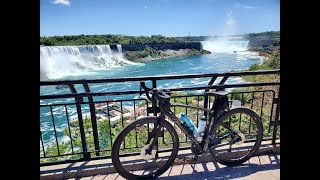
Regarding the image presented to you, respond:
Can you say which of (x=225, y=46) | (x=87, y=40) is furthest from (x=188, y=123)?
(x=225, y=46)

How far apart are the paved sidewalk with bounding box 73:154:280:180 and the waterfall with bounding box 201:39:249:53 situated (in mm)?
81560

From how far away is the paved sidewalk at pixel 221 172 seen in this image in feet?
9.84

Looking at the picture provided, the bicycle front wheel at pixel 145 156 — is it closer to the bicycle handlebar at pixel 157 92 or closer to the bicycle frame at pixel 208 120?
the bicycle frame at pixel 208 120

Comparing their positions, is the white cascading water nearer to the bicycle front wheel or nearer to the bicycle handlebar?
the bicycle front wheel

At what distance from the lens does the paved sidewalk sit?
3.00 m

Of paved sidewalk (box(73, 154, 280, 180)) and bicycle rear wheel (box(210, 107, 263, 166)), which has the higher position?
bicycle rear wheel (box(210, 107, 263, 166))

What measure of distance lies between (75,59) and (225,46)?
64889 millimetres

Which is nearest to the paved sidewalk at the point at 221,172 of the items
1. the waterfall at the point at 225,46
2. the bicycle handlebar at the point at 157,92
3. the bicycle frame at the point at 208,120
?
the bicycle frame at the point at 208,120

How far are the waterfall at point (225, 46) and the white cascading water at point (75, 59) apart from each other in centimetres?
3830

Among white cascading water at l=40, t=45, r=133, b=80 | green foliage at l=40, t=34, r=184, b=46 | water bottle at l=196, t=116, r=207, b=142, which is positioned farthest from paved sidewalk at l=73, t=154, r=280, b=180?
green foliage at l=40, t=34, r=184, b=46
